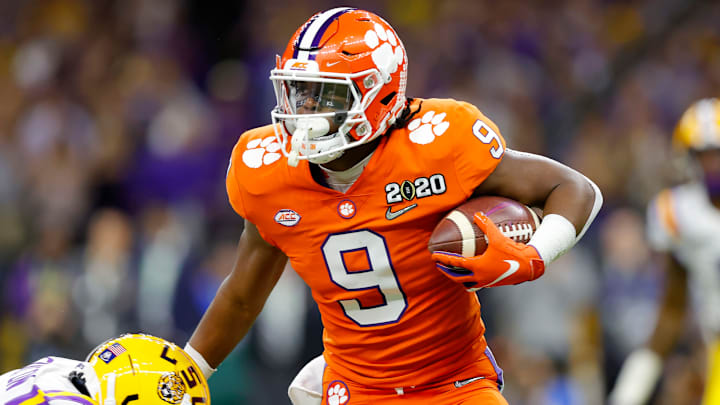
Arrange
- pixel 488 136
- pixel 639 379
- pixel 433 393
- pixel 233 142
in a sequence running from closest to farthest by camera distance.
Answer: pixel 488 136 < pixel 433 393 < pixel 639 379 < pixel 233 142

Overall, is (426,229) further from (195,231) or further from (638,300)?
(195,231)

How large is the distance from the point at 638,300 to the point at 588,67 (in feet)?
9.39

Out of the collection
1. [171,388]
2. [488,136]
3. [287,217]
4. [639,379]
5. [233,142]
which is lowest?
[233,142]

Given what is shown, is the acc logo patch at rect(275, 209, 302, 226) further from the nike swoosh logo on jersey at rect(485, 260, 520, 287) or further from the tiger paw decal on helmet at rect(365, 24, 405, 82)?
the nike swoosh logo on jersey at rect(485, 260, 520, 287)

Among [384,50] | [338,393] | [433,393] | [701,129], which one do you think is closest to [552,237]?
[433,393]

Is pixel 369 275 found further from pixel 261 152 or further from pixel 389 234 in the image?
pixel 261 152

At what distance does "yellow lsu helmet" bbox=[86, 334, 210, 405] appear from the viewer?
3186 millimetres

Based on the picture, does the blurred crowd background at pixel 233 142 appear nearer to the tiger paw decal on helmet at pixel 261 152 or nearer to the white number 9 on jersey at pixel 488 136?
the white number 9 on jersey at pixel 488 136

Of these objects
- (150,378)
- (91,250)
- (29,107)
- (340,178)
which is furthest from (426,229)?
(29,107)

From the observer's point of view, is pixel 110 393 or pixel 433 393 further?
pixel 433 393

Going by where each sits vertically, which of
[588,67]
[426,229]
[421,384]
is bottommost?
[588,67]

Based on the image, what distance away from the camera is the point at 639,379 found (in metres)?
5.00

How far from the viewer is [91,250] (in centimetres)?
774

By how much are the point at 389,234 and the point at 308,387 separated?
705 millimetres
